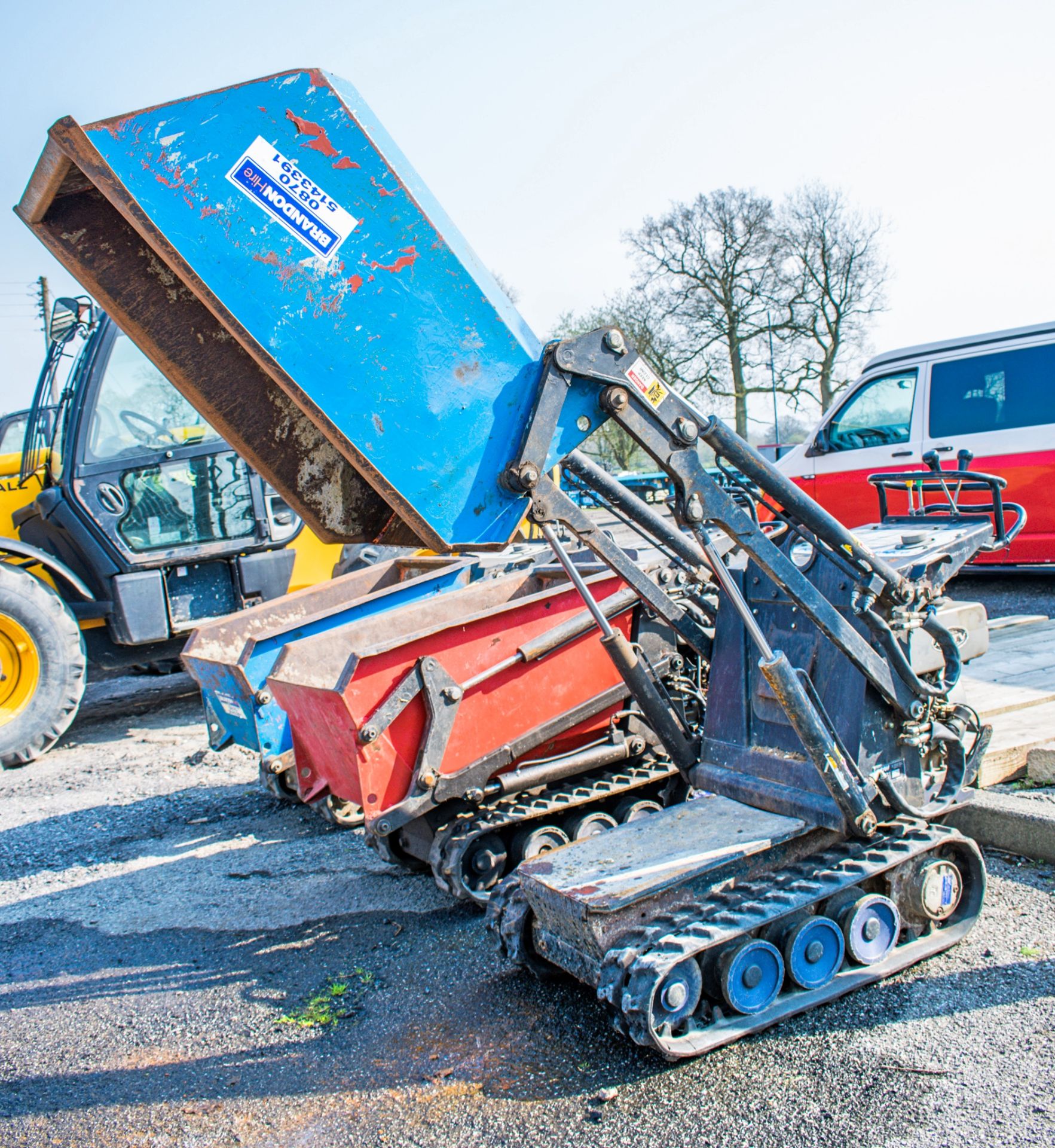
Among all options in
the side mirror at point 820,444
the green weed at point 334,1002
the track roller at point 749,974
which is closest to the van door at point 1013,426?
the side mirror at point 820,444

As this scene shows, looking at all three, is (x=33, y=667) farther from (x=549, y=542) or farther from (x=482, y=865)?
(x=549, y=542)

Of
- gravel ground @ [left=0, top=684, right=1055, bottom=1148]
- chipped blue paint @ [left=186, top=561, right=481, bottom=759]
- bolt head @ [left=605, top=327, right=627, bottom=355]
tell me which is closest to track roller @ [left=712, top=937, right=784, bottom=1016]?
gravel ground @ [left=0, top=684, right=1055, bottom=1148]

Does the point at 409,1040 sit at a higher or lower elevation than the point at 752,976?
lower

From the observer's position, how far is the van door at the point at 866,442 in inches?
364

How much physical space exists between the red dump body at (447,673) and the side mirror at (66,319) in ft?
13.2

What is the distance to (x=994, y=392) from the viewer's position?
8695 millimetres

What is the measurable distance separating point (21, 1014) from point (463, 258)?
300 centimetres

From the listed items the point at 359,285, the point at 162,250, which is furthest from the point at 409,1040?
the point at 162,250

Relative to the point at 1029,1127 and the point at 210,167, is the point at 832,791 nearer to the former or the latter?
the point at 1029,1127

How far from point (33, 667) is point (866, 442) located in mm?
7305

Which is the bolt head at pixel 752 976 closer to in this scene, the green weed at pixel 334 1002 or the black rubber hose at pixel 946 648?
the black rubber hose at pixel 946 648

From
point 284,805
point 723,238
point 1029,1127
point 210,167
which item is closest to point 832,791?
point 1029,1127

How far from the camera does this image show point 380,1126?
2.74 metres

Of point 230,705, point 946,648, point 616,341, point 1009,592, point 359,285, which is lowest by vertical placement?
point 1009,592
